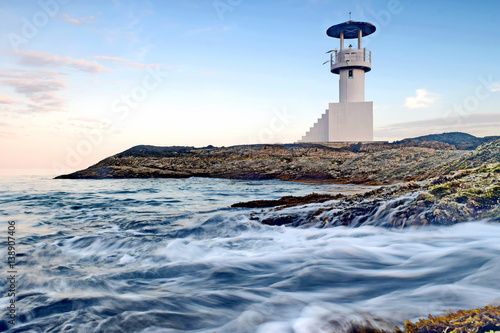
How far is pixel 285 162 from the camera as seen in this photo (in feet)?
81.0

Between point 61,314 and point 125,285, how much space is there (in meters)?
0.86

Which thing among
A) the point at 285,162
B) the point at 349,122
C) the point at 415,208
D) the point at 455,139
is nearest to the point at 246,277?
the point at 415,208

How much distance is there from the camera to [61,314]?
11.3ft

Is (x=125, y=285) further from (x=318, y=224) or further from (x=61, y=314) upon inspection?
(x=318, y=224)

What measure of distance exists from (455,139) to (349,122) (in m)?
9.35

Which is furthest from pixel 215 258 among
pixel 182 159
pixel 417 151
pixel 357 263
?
pixel 182 159

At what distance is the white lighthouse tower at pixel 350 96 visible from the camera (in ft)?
104

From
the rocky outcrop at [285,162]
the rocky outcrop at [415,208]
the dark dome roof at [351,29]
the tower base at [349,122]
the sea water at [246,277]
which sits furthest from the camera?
the tower base at [349,122]

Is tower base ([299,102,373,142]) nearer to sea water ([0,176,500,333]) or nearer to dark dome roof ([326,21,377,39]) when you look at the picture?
dark dome roof ([326,21,377,39])

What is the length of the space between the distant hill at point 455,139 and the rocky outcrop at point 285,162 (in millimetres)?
1372

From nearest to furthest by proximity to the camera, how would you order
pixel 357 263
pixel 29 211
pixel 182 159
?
pixel 357 263
pixel 29 211
pixel 182 159

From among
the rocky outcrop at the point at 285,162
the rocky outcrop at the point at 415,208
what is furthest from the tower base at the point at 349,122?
the rocky outcrop at the point at 415,208

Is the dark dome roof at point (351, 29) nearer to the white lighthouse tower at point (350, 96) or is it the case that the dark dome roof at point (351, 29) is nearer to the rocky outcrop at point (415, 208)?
the white lighthouse tower at point (350, 96)

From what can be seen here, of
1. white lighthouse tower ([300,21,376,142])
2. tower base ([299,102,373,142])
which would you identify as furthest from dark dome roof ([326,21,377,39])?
tower base ([299,102,373,142])
